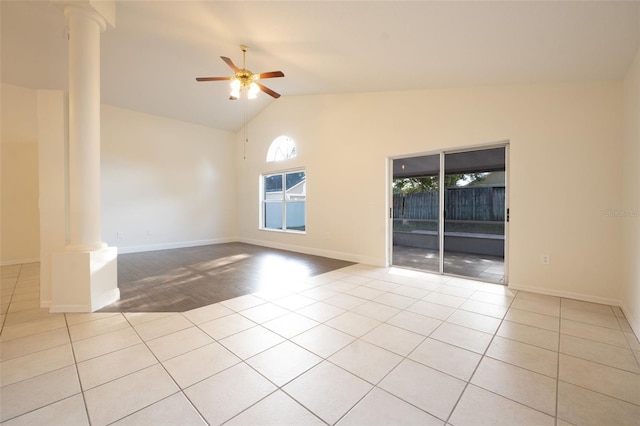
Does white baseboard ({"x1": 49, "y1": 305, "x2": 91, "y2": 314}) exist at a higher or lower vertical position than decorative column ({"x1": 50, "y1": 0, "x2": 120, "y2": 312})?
lower

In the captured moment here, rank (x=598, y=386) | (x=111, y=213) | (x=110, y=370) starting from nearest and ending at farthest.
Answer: (x=598, y=386)
(x=110, y=370)
(x=111, y=213)

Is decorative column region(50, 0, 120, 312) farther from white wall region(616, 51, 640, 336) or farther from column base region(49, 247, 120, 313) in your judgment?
white wall region(616, 51, 640, 336)

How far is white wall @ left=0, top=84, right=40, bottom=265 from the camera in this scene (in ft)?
15.6

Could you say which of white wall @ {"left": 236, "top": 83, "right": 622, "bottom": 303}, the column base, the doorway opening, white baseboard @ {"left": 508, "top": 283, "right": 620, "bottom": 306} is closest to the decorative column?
the column base

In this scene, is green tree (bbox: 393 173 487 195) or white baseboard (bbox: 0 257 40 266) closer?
green tree (bbox: 393 173 487 195)

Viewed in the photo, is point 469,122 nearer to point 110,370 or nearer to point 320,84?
point 320,84

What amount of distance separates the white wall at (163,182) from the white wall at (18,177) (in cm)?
105

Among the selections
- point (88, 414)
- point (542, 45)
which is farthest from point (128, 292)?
point (542, 45)

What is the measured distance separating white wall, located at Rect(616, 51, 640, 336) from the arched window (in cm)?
513

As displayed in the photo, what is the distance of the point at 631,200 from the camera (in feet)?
8.22

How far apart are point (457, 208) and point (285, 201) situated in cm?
385

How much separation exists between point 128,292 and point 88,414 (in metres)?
2.23

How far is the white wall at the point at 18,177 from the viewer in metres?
4.75

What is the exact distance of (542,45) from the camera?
242cm
